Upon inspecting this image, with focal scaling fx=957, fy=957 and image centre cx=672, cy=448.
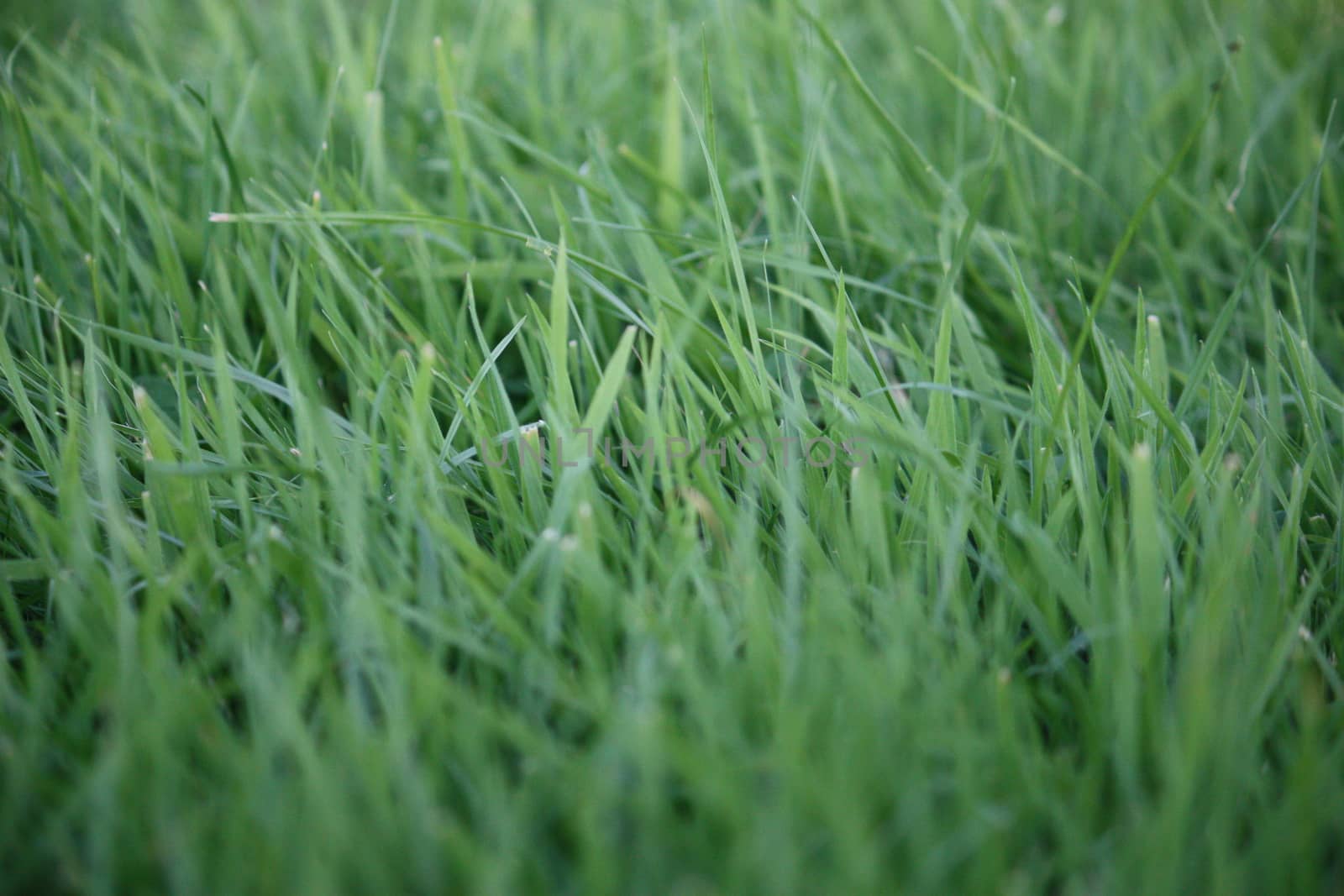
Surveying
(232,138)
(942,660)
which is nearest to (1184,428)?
(942,660)

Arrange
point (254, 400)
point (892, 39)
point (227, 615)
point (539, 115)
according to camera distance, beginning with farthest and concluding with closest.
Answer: point (892, 39) < point (539, 115) < point (254, 400) < point (227, 615)

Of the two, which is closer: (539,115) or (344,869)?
(344,869)

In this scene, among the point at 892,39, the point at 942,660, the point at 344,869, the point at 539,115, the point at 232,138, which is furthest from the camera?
the point at 892,39

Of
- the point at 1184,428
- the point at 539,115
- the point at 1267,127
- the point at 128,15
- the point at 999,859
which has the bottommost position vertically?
the point at 999,859

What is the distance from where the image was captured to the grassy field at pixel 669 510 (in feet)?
2.41

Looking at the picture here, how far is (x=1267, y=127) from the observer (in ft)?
5.64

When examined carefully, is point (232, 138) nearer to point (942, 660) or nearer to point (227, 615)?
point (227, 615)

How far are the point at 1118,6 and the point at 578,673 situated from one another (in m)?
2.01

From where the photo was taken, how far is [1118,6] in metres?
2.12

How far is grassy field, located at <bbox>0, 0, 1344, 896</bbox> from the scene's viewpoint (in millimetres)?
736

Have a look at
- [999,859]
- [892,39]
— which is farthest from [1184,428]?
[892,39]

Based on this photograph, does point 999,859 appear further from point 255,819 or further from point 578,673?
point 255,819

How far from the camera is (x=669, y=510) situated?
969 mm

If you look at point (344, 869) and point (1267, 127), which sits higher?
point (1267, 127)
